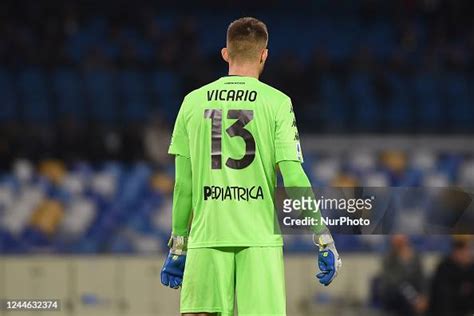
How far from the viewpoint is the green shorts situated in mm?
4492

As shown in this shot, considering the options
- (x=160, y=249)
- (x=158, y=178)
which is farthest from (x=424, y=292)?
(x=158, y=178)

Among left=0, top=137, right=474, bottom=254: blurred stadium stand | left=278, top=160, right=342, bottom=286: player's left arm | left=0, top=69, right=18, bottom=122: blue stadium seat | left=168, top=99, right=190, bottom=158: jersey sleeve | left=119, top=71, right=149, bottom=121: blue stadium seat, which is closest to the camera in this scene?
left=278, top=160, right=342, bottom=286: player's left arm

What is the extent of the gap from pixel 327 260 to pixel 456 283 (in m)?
5.07

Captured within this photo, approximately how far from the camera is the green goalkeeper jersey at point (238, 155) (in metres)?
4.49

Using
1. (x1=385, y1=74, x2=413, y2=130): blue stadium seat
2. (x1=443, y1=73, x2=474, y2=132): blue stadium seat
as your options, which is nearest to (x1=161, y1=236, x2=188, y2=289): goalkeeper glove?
(x1=385, y1=74, x2=413, y2=130): blue stadium seat

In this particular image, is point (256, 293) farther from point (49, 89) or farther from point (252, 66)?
point (49, 89)

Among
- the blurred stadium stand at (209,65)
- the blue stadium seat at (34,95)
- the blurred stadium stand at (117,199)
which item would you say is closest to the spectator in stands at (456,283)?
the blurred stadium stand at (117,199)

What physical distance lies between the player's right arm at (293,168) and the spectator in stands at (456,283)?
4.91 meters

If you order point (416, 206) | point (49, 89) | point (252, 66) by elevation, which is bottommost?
point (416, 206)

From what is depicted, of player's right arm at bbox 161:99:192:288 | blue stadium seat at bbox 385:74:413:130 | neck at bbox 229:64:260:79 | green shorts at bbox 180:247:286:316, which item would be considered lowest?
green shorts at bbox 180:247:286:316

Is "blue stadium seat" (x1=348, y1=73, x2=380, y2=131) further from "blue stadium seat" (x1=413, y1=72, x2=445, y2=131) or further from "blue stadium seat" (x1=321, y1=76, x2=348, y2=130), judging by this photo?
"blue stadium seat" (x1=413, y1=72, x2=445, y2=131)

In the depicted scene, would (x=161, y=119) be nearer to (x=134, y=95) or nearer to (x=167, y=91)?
(x=134, y=95)

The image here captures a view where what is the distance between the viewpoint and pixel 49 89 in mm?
15312

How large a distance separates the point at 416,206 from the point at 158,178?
607cm
